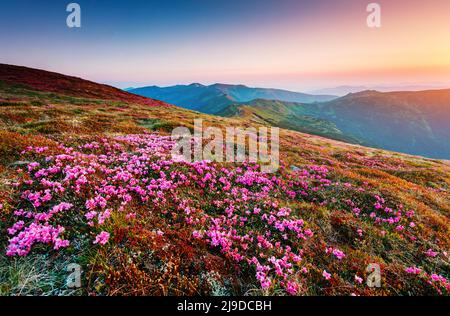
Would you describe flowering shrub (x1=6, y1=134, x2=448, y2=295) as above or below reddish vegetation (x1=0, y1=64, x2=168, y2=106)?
below

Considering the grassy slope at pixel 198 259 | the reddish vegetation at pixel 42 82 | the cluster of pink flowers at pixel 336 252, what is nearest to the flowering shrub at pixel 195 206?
the cluster of pink flowers at pixel 336 252

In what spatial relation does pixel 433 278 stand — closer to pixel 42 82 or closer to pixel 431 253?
pixel 431 253

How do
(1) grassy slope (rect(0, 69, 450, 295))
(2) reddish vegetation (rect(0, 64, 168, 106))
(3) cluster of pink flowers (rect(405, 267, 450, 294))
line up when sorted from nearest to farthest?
(1) grassy slope (rect(0, 69, 450, 295)) → (3) cluster of pink flowers (rect(405, 267, 450, 294)) → (2) reddish vegetation (rect(0, 64, 168, 106))

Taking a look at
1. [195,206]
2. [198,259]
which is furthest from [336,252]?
[195,206]

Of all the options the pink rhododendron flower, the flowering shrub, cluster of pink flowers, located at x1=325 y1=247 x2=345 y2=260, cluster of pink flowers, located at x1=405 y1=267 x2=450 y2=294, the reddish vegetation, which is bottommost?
cluster of pink flowers, located at x1=405 y1=267 x2=450 y2=294

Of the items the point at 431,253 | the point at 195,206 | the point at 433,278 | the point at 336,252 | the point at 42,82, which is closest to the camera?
the point at 433,278

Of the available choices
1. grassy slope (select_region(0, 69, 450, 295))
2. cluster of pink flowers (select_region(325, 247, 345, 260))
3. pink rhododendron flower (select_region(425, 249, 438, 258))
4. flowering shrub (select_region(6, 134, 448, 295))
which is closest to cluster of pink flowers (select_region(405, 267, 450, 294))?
flowering shrub (select_region(6, 134, 448, 295))

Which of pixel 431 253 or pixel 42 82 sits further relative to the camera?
pixel 42 82

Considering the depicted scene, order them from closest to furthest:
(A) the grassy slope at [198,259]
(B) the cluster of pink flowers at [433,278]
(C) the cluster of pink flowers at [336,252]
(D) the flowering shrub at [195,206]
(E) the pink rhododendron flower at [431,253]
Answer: (A) the grassy slope at [198,259] < (D) the flowering shrub at [195,206] < (B) the cluster of pink flowers at [433,278] < (C) the cluster of pink flowers at [336,252] < (E) the pink rhododendron flower at [431,253]

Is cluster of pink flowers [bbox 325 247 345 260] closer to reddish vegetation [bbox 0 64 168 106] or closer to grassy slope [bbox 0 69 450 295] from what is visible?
grassy slope [bbox 0 69 450 295]

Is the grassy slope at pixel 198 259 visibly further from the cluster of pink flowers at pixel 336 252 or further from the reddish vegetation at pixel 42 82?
the reddish vegetation at pixel 42 82

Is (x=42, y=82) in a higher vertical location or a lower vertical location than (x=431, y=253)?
higher

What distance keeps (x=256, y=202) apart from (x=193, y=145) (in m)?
7.83
